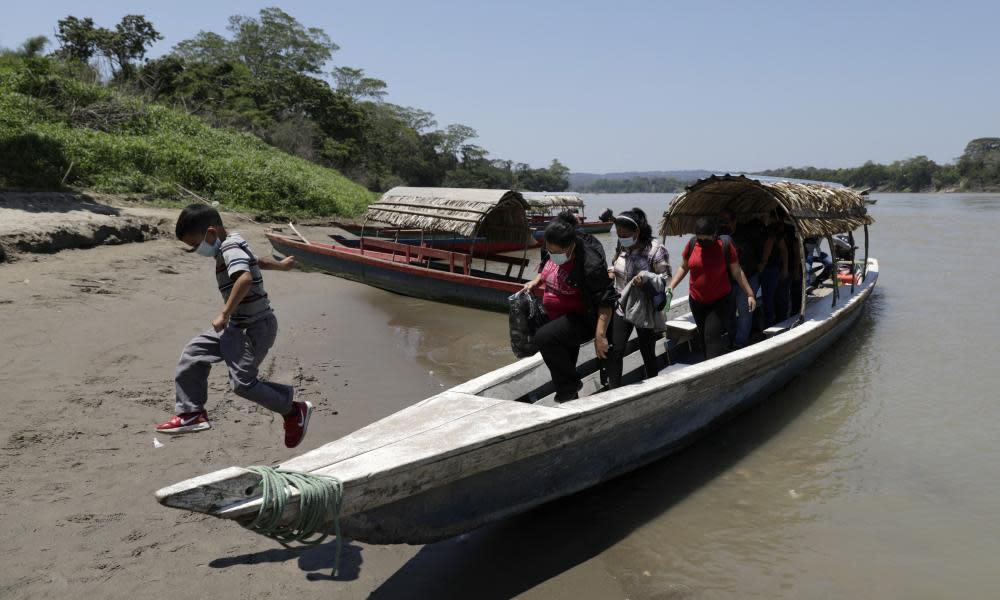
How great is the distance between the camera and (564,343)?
378cm

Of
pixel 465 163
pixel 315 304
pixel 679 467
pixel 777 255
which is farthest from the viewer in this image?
Answer: pixel 465 163

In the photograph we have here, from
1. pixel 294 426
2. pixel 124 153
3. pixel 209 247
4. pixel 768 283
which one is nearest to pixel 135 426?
pixel 294 426

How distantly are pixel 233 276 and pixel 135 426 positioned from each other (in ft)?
6.18

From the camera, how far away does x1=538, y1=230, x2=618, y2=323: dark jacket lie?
3570 mm

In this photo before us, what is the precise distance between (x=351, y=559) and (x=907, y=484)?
4166 mm

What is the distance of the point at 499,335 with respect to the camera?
8.86 m

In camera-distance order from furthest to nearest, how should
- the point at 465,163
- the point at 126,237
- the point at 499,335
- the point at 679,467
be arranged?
the point at 465,163, the point at 126,237, the point at 499,335, the point at 679,467

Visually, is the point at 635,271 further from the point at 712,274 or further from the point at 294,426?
the point at 294,426

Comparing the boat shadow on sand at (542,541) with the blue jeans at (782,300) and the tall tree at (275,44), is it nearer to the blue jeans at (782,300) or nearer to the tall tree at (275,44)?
the blue jeans at (782,300)

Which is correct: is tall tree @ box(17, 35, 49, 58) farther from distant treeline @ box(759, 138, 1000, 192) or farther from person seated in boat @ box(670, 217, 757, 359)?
distant treeline @ box(759, 138, 1000, 192)

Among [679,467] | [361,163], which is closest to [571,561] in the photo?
[679,467]

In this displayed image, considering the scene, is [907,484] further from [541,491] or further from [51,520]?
[51,520]

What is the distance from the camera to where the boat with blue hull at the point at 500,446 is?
2568 millimetres

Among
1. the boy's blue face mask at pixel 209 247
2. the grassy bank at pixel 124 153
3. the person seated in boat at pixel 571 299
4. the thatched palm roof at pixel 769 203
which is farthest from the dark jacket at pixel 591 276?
the grassy bank at pixel 124 153
